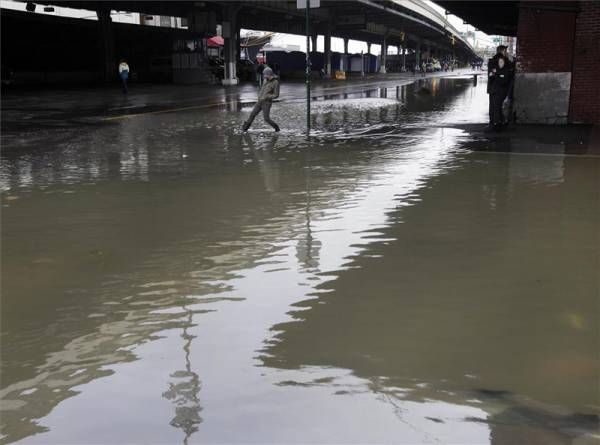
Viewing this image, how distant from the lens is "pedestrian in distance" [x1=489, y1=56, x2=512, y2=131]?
45.5 ft

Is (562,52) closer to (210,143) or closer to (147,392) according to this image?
(210,143)

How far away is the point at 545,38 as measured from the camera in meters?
14.9

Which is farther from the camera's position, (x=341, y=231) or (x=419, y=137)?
(x=419, y=137)

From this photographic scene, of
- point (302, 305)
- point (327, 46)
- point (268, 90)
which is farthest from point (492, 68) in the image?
point (327, 46)

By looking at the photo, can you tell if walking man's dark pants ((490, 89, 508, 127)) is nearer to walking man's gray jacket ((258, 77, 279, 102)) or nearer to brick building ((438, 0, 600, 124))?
brick building ((438, 0, 600, 124))

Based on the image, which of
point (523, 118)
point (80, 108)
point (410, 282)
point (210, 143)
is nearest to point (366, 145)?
point (210, 143)

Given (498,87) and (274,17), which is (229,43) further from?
(498,87)

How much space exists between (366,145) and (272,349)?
29.4 feet

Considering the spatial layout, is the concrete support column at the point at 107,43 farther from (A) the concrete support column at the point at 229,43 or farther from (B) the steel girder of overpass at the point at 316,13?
(A) the concrete support column at the point at 229,43

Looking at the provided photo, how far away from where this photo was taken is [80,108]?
2255cm

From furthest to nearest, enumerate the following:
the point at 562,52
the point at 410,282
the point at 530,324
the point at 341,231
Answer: the point at 562,52 → the point at 341,231 → the point at 410,282 → the point at 530,324

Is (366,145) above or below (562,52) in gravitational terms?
below

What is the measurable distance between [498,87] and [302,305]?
11.3 meters

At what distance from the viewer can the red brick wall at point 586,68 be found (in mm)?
14227
